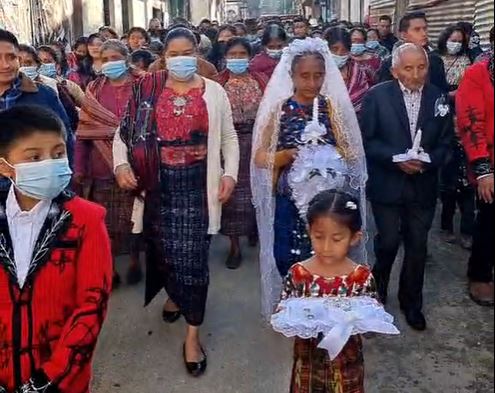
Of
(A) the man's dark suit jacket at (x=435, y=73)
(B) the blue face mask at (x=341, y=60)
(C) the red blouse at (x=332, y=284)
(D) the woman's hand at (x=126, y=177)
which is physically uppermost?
(B) the blue face mask at (x=341, y=60)

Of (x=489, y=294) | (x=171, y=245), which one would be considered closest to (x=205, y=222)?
(x=171, y=245)

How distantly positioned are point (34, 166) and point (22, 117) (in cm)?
16

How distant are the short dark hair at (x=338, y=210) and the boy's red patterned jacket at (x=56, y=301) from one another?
874mm

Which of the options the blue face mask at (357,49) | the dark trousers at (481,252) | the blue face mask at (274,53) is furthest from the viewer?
the blue face mask at (357,49)

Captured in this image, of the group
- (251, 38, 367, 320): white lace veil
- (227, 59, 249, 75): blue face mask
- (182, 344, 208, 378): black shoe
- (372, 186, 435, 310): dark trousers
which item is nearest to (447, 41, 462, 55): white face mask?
(227, 59, 249, 75): blue face mask

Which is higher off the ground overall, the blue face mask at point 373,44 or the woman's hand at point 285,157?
the blue face mask at point 373,44

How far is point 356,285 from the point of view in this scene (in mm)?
2686

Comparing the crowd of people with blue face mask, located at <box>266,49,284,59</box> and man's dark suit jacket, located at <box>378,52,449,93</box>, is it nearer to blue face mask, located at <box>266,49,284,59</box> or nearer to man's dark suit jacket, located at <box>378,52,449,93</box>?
man's dark suit jacket, located at <box>378,52,449,93</box>

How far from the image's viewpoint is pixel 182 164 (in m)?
3.69

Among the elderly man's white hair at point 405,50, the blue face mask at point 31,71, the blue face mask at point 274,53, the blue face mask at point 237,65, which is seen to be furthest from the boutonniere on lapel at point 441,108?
the blue face mask at point 274,53

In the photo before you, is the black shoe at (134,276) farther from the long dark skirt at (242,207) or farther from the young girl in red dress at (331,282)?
the young girl in red dress at (331,282)

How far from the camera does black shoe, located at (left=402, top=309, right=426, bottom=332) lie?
4.20 metres

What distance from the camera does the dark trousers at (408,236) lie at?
4.11 metres

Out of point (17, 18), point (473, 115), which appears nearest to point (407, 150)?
point (473, 115)
